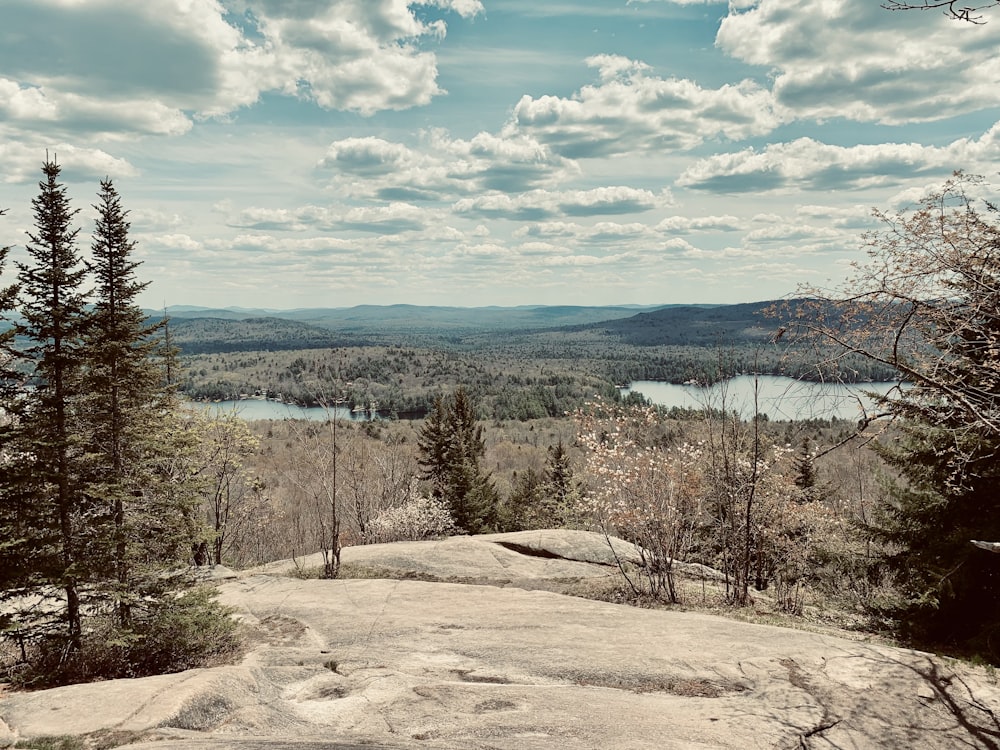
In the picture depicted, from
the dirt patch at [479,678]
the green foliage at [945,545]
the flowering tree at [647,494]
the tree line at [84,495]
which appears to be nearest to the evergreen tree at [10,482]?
the tree line at [84,495]

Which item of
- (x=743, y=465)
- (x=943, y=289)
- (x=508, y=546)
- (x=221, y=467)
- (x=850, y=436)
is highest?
(x=943, y=289)

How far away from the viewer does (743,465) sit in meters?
21.1

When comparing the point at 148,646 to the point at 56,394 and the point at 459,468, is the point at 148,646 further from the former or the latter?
the point at 459,468

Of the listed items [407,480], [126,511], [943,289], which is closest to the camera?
[943,289]

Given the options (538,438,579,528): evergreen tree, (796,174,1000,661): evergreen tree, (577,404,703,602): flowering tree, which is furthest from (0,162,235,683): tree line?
(538,438,579,528): evergreen tree

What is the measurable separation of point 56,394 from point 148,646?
21.4 feet

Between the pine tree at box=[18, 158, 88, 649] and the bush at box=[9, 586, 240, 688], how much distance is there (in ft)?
1.64

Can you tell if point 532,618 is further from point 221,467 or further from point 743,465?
point 221,467

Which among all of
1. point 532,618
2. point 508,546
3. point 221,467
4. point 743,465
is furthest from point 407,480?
point 532,618

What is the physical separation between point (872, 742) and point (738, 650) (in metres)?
3.04

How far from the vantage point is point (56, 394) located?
1422cm

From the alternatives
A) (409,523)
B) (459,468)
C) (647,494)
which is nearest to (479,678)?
(647,494)

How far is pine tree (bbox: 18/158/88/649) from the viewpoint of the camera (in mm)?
13750

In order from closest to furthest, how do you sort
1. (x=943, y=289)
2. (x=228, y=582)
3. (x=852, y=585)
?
(x=943, y=289)
(x=228, y=582)
(x=852, y=585)
